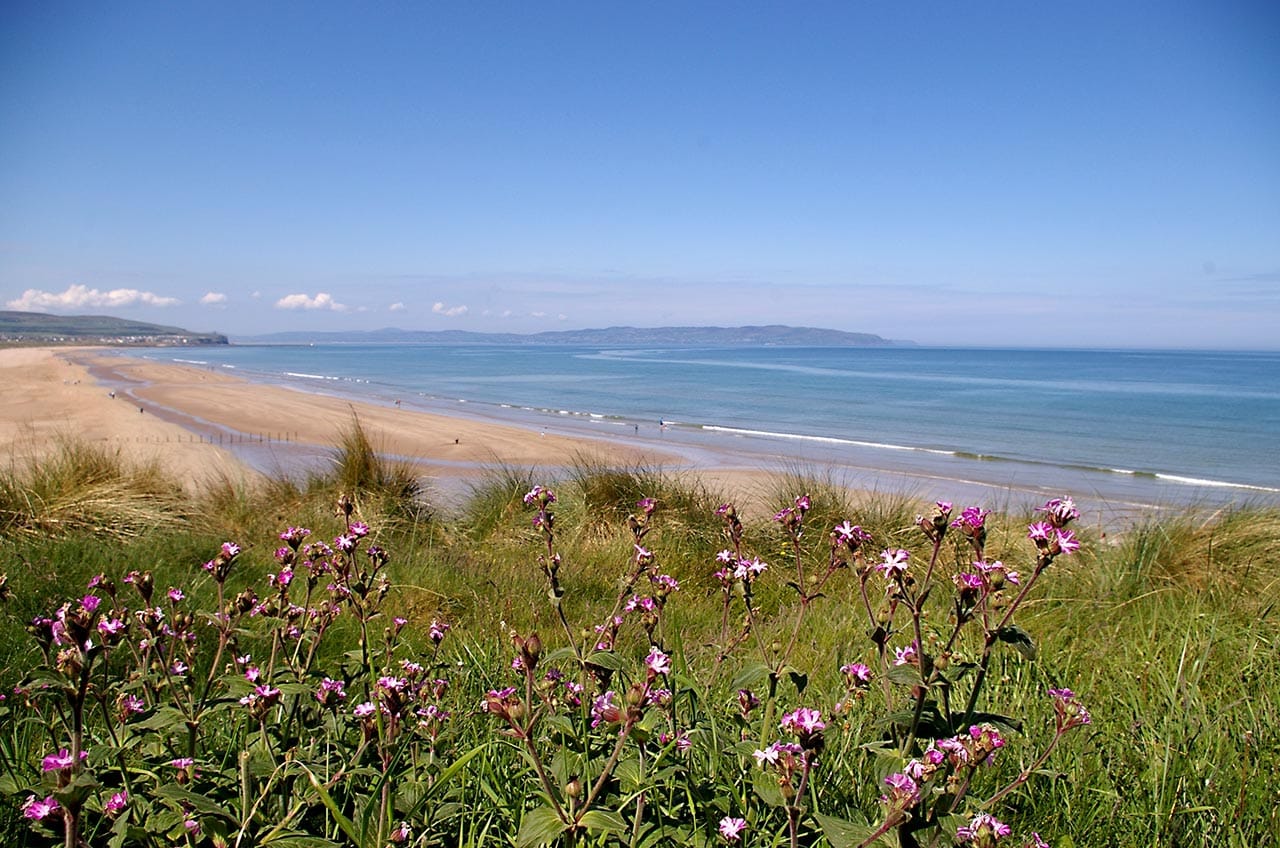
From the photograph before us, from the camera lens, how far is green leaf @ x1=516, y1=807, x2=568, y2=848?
1.45m

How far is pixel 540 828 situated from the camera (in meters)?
1.49

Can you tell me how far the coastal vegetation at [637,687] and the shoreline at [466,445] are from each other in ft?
15.1

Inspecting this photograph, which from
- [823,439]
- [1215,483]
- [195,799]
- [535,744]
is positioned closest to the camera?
[195,799]

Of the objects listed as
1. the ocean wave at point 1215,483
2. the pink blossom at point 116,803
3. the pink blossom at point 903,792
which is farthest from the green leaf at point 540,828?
the ocean wave at point 1215,483

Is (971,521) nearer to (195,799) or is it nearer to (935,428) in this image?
(195,799)

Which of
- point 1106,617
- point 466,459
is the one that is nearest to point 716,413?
point 466,459

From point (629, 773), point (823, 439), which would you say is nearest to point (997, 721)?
point (629, 773)

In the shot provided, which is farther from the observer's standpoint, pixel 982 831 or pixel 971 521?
pixel 971 521

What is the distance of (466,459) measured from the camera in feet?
62.3

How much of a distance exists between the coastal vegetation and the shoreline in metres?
4.60

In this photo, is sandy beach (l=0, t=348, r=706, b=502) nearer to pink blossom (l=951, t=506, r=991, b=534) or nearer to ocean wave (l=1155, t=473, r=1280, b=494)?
pink blossom (l=951, t=506, r=991, b=534)

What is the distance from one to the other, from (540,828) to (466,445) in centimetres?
2041

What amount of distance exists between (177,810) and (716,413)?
32724 mm

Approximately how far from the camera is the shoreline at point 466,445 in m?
15.4
